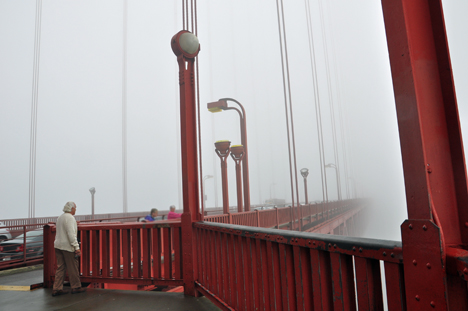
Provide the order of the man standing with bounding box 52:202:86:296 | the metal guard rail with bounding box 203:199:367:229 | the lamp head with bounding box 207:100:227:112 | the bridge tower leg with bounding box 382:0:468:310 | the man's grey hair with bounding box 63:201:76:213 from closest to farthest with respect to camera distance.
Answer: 1. the bridge tower leg with bounding box 382:0:468:310
2. the man standing with bounding box 52:202:86:296
3. the man's grey hair with bounding box 63:201:76:213
4. the metal guard rail with bounding box 203:199:367:229
5. the lamp head with bounding box 207:100:227:112

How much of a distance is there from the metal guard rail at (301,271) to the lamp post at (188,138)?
1.10 metres

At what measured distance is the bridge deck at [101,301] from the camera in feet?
14.7

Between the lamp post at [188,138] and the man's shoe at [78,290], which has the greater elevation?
the lamp post at [188,138]

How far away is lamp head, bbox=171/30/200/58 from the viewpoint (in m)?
5.44

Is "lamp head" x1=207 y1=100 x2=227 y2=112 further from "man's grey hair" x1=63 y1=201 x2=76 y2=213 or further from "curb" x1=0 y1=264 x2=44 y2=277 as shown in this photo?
"man's grey hair" x1=63 y1=201 x2=76 y2=213

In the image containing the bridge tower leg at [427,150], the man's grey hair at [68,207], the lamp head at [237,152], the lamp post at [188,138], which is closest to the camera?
the bridge tower leg at [427,150]

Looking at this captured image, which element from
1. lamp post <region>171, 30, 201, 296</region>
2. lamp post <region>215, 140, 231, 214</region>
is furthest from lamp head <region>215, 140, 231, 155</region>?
lamp post <region>171, 30, 201, 296</region>

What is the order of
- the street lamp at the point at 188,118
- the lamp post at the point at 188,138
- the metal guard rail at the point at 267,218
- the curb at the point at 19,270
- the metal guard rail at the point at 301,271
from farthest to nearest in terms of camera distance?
the metal guard rail at the point at 267,218
the curb at the point at 19,270
the street lamp at the point at 188,118
the lamp post at the point at 188,138
the metal guard rail at the point at 301,271

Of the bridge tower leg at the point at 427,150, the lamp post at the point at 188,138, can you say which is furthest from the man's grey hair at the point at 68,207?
the bridge tower leg at the point at 427,150

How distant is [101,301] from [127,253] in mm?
846

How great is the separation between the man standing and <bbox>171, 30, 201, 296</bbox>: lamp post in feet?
6.73

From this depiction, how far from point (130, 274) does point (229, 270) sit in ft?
8.90

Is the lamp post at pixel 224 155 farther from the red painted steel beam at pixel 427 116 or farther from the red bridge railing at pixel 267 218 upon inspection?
the red painted steel beam at pixel 427 116

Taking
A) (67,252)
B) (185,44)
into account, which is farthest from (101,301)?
(185,44)
